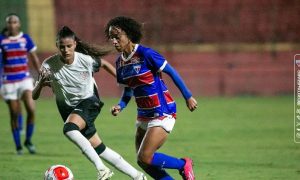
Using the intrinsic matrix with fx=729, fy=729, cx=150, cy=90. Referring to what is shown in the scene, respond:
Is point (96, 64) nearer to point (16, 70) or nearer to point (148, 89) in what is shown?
point (148, 89)

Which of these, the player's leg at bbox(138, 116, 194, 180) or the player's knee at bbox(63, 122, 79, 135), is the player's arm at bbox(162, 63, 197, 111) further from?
the player's knee at bbox(63, 122, 79, 135)

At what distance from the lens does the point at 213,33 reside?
85.3 ft

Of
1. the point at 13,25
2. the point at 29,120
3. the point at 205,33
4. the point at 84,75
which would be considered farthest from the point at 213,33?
the point at 84,75

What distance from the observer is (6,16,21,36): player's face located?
11.4 metres

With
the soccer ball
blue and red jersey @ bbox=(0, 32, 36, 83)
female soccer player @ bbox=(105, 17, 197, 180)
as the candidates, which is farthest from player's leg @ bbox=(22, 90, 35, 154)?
female soccer player @ bbox=(105, 17, 197, 180)

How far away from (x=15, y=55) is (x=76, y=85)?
3.91m

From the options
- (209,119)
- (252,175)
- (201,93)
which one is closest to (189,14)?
(201,93)

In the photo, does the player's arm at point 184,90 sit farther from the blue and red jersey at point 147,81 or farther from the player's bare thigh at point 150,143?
the player's bare thigh at point 150,143

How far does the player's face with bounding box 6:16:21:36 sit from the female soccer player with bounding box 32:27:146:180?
128 inches

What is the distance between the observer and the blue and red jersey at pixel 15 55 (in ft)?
38.5

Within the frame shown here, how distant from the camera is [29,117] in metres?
11.4

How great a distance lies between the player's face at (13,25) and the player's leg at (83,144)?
3.99 m

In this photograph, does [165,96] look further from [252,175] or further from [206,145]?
[206,145]

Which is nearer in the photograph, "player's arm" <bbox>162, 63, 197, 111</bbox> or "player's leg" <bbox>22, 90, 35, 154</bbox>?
"player's arm" <bbox>162, 63, 197, 111</bbox>
